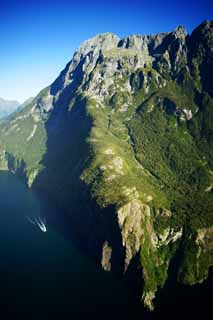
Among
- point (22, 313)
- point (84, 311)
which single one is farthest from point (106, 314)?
point (22, 313)

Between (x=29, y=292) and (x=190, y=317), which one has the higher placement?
(x=29, y=292)

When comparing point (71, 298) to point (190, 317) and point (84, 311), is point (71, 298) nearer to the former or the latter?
point (84, 311)

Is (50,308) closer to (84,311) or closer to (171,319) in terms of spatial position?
(84,311)

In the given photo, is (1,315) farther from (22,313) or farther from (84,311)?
(84,311)

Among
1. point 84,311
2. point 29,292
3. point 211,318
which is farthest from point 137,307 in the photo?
point 29,292

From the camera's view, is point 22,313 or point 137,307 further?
point 137,307

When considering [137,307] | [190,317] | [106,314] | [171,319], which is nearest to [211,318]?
[190,317]

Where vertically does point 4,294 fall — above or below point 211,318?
above

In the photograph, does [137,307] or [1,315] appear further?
[137,307]
